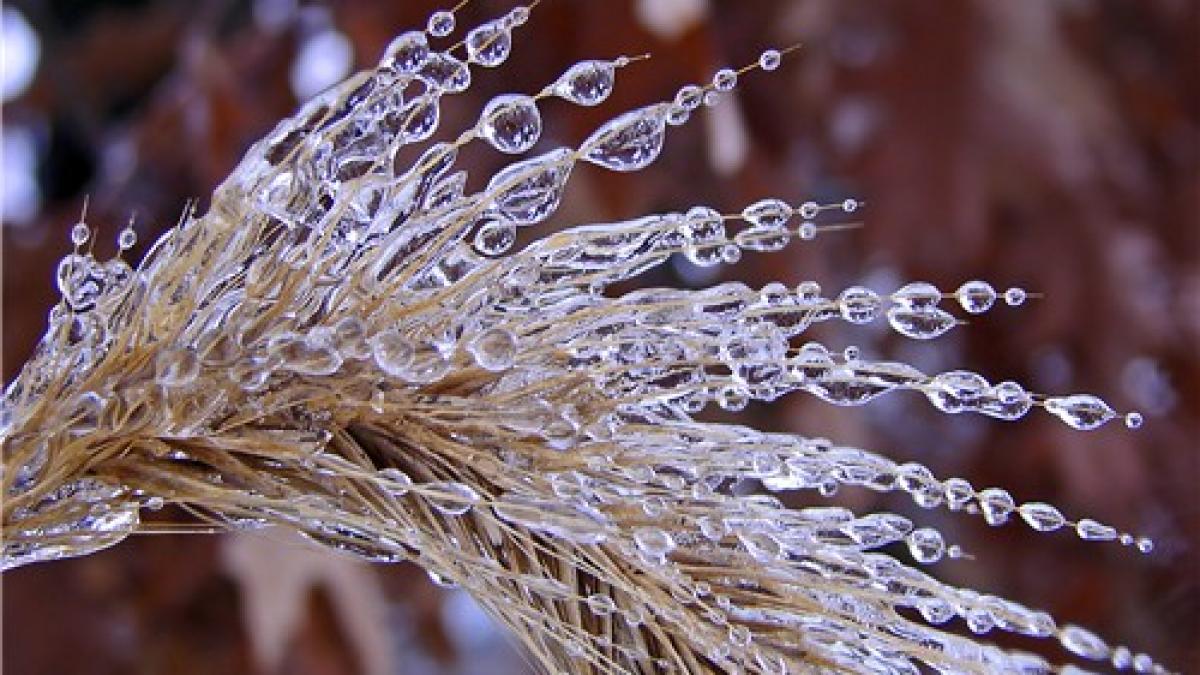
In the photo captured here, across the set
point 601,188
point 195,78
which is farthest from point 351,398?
point 195,78

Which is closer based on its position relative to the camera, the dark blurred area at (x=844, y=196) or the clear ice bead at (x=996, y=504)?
the clear ice bead at (x=996, y=504)

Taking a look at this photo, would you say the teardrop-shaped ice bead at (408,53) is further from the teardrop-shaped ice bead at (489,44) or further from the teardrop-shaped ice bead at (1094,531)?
the teardrop-shaped ice bead at (1094,531)

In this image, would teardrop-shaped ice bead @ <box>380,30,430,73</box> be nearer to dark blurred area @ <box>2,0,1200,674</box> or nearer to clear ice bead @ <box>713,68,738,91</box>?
clear ice bead @ <box>713,68,738,91</box>

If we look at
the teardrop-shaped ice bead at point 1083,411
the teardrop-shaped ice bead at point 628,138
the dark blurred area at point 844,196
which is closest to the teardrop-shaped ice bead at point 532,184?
the teardrop-shaped ice bead at point 628,138

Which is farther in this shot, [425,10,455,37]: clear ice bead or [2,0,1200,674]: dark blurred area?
[2,0,1200,674]: dark blurred area

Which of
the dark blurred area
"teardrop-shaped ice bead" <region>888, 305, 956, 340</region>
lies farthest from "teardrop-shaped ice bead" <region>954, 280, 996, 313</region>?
the dark blurred area
